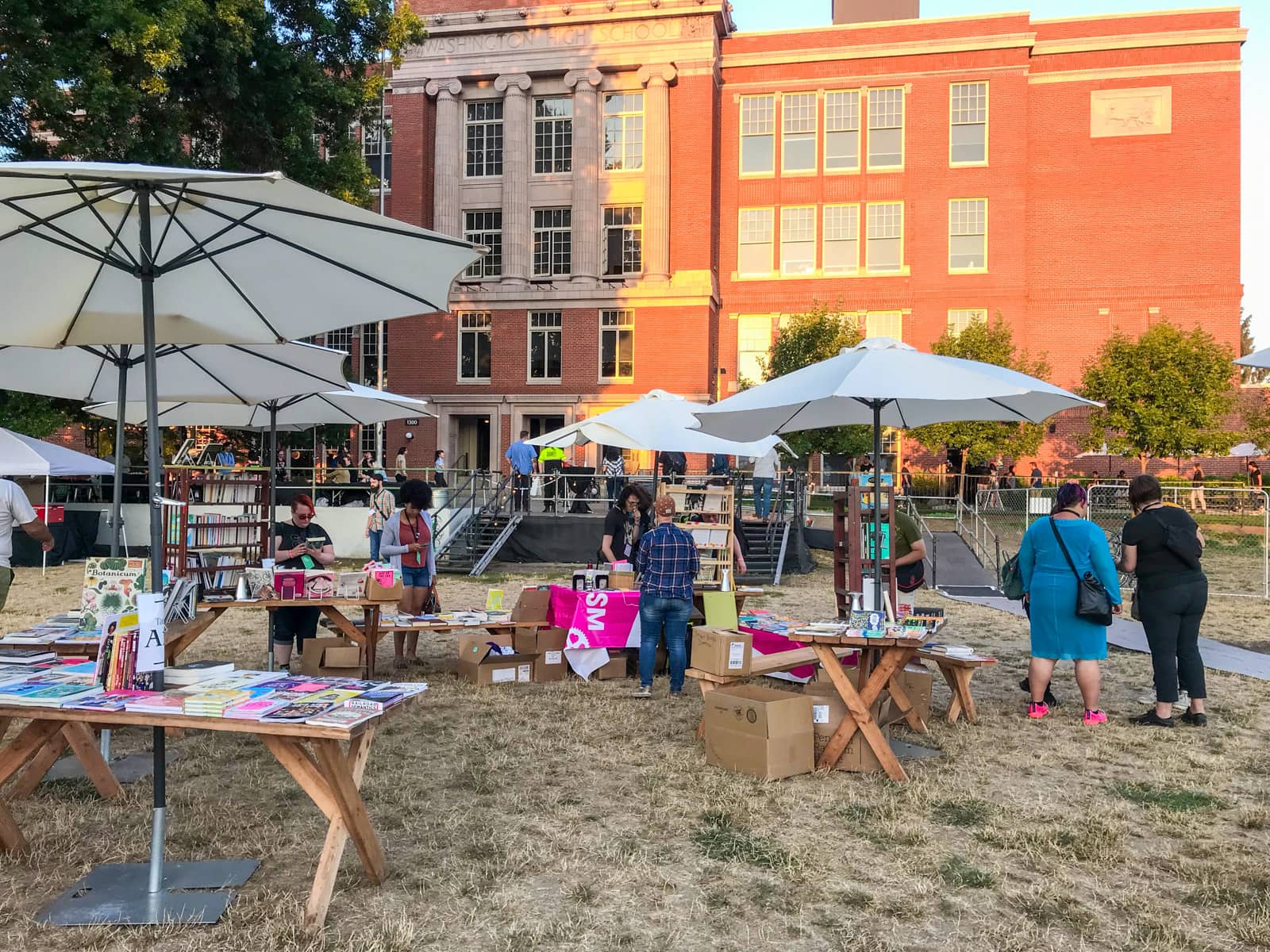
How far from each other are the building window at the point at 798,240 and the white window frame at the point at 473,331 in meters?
11.0

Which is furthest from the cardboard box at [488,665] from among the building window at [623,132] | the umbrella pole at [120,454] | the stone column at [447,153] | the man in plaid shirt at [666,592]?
the building window at [623,132]

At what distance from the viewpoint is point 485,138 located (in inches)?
1356

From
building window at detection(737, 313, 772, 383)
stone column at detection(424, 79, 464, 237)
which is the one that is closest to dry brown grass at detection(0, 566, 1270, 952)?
building window at detection(737, 313, 772, 383)

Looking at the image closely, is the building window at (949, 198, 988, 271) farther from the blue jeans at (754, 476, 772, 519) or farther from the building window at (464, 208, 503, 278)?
the blue jeans at (754, 476, 772, 519)

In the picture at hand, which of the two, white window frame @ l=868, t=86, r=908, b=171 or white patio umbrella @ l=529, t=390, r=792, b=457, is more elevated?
white window frame @ l=868, t=86, r=908, b=171

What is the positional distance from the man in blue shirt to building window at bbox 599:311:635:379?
38.5 ft

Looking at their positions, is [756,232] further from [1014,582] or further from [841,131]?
[1014,582]

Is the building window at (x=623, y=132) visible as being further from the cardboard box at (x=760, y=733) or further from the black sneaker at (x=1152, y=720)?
the cardboard box at (x=760, y=733)

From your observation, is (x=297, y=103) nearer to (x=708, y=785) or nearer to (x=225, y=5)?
(x=225, y=5)

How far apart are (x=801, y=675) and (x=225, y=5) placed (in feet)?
48.7

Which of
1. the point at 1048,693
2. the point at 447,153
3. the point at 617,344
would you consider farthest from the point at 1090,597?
the point at 447,153

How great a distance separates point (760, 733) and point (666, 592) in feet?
7.83

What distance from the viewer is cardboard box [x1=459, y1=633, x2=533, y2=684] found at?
8.55 metres

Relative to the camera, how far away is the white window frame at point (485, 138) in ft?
113
